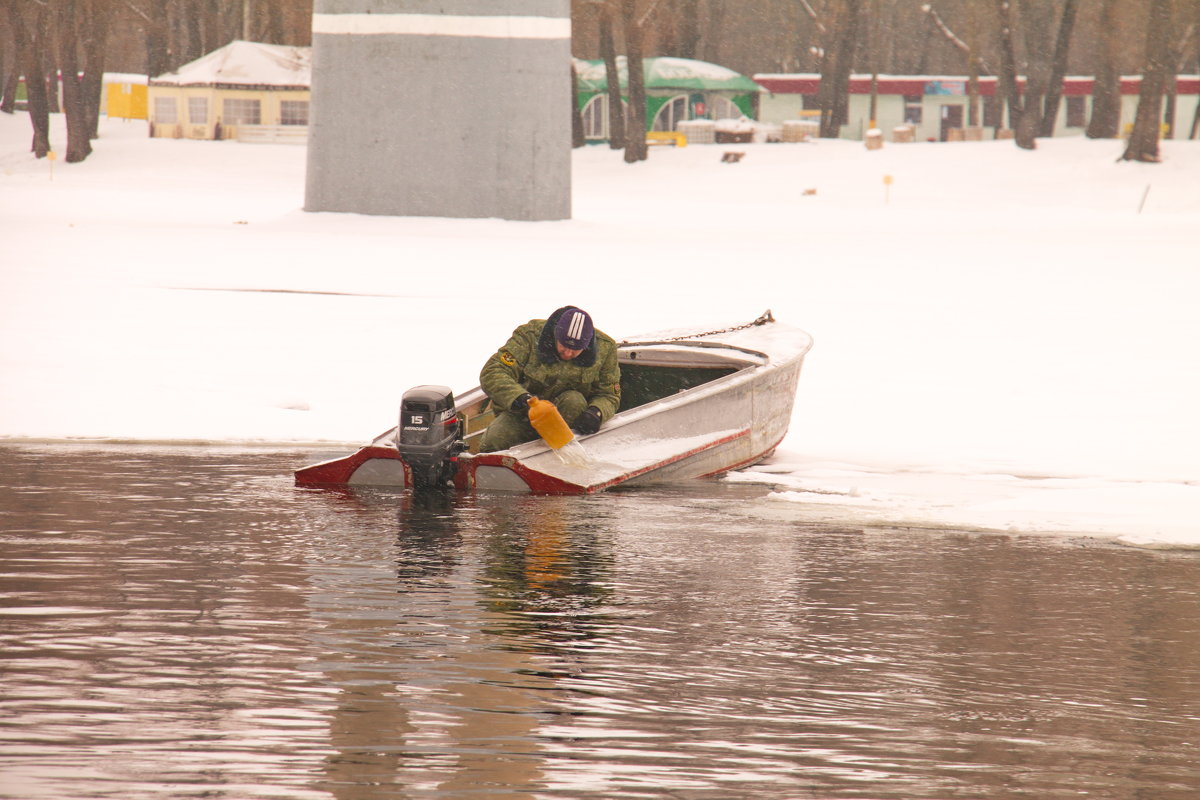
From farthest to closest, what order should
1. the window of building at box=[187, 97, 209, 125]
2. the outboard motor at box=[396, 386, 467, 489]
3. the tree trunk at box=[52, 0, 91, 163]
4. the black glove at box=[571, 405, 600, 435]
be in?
1. the window of building at box=[187, 97, 209, 125]
2. the tree trunk at box=[52, 0, 91, 163]
3. the black glove at box=[571, 405, 600, 435]
4. the outboard motor at box=[396, 386, 467, 489]

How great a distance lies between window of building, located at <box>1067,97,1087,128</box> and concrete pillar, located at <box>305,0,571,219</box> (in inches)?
1566

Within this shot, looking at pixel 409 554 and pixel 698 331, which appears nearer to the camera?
pixel 409 554

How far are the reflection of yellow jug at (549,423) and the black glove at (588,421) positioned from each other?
0.15 m

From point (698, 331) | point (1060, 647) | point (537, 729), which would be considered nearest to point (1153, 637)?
point (1060, 647)

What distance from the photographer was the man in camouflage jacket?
9664mm

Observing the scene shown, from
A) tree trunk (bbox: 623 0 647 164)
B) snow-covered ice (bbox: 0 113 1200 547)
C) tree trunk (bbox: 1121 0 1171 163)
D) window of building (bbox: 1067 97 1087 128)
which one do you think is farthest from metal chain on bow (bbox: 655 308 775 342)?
window of building (bbox: 1067 97 1087 128)

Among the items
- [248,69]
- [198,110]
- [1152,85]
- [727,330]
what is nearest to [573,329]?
[727,330]

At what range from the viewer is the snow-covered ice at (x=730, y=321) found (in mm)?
10625

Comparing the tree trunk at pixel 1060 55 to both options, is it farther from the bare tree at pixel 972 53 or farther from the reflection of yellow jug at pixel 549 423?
the reflection of yellow jug at pixel 549 423

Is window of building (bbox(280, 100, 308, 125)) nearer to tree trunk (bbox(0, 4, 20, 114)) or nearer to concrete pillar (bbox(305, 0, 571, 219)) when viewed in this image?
tree trunk (bbox(0, 4, 20, 114))

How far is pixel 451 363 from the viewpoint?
14.3 m

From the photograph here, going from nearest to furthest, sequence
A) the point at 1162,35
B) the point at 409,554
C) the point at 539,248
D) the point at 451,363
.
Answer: the point at 409,554, the point at 451,363, the point at 539,248, the point at 1162,35

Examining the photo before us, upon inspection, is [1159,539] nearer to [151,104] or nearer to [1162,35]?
[1162,35]

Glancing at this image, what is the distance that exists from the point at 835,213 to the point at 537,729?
1306 inches
